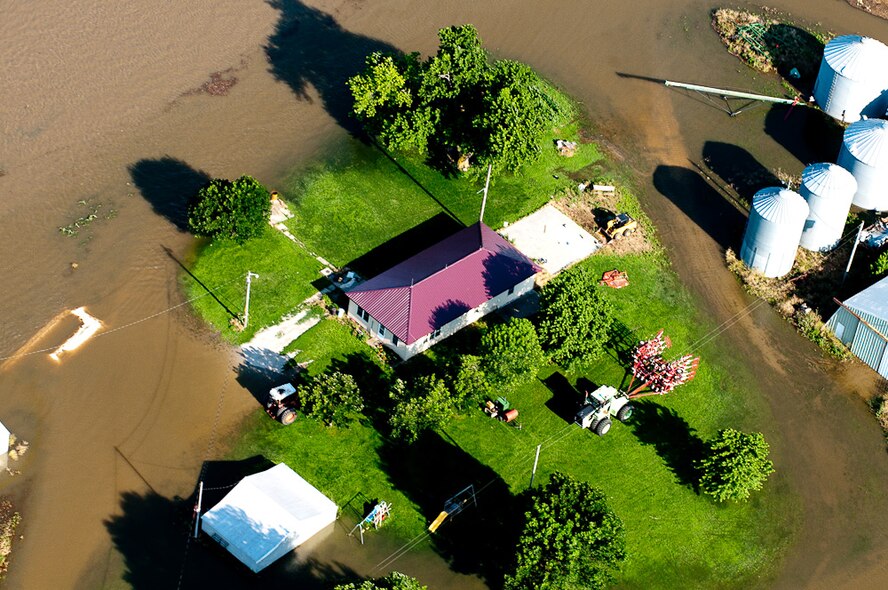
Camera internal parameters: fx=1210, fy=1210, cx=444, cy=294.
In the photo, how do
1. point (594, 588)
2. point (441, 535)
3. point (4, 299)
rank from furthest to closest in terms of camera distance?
1. point (4, 299)
2. point (441, 535)
3. point (594, 588)

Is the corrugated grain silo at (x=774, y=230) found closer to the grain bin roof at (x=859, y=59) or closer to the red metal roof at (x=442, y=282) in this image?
the red metal roof at (x=442, y=282)

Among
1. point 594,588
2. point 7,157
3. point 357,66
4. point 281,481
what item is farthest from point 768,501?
point 7,157

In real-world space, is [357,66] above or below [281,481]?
above

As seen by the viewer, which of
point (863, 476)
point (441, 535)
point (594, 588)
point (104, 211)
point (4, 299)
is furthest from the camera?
point (104, 211)

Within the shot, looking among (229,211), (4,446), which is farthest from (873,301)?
(4,446)

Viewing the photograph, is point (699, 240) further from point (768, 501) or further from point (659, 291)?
point (768, 501)

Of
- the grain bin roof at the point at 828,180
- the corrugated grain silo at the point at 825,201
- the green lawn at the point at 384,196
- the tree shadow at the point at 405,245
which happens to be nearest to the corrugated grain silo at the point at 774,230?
the corrugated grain silo at the point at 825,201
